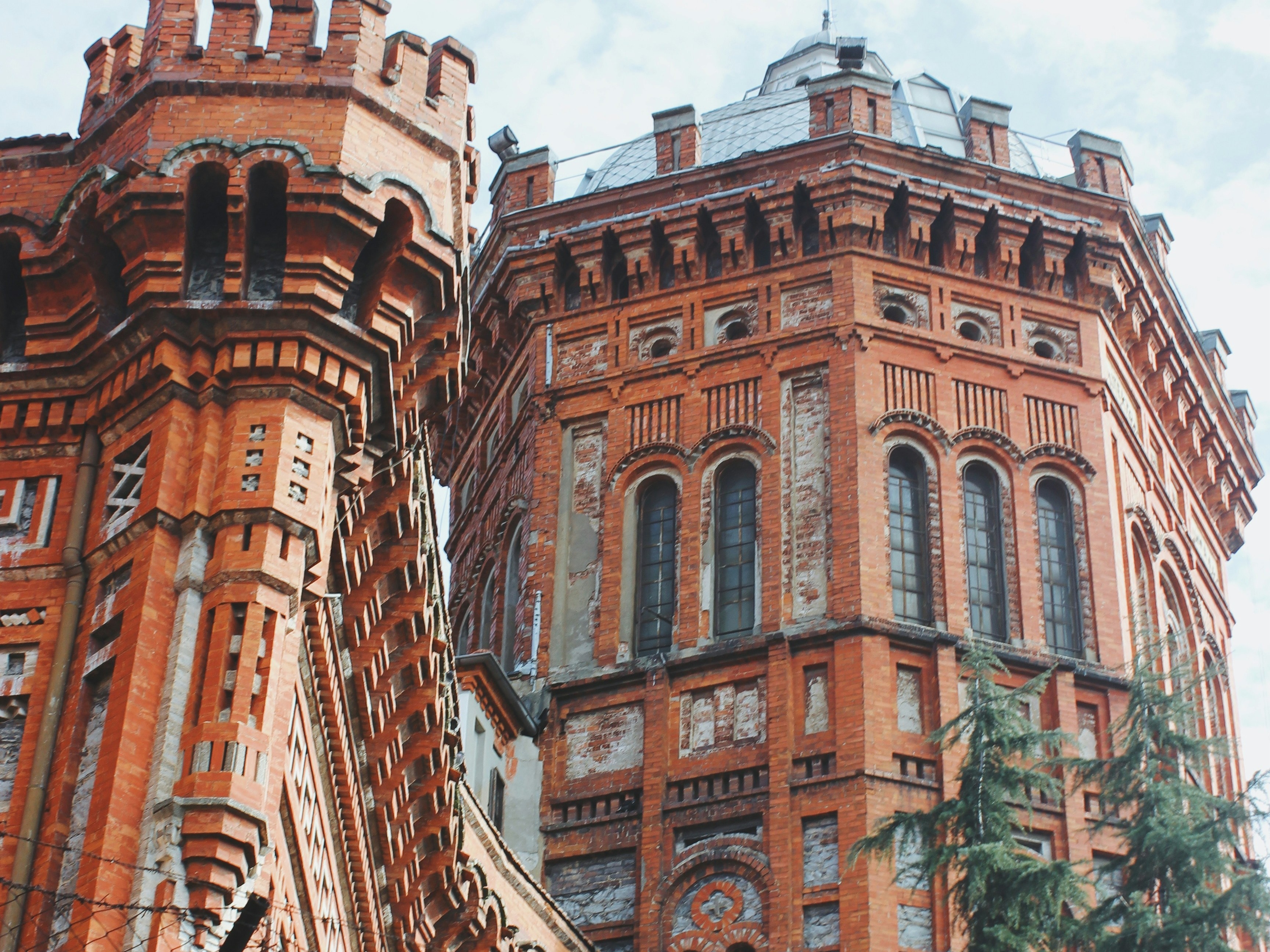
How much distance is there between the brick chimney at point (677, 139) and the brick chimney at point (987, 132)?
3.64 metres

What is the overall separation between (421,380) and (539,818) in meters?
14.1

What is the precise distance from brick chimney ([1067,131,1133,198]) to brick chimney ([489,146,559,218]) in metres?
7.14

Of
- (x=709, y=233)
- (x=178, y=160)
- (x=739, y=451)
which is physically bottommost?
(x=178, y=160)

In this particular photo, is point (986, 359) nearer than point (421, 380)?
No

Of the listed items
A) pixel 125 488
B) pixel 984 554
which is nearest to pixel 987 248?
pixel 984 554

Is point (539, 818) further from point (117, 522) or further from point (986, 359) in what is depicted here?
point (117, 522)

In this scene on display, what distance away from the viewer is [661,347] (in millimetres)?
33969

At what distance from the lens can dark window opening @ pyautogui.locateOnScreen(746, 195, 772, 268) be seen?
33.9m

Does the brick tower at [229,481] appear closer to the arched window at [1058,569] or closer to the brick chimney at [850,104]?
the arched window at [1058,569]

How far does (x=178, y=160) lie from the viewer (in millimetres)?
16172

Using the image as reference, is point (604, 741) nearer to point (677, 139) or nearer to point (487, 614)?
point (487, 614)

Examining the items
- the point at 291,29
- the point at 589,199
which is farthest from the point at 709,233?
the point at 291,29

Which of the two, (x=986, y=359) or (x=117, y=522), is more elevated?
(x=986, y=359)

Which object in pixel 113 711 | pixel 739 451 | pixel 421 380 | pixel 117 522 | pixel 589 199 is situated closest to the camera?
pixel 113 711
